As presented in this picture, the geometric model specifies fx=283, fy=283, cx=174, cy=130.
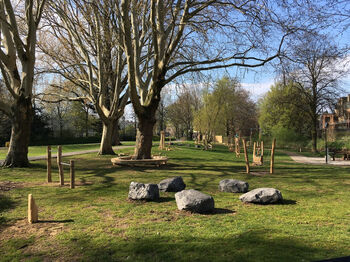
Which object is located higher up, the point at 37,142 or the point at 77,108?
the point at 77,108

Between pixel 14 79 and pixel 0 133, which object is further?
pixel 0 133

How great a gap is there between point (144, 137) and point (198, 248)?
413 inches

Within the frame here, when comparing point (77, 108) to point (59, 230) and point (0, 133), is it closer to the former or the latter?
point (0, 133)

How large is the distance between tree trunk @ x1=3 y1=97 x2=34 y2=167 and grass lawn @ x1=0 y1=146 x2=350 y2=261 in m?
4.82

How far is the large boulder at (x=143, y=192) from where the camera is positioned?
705cm

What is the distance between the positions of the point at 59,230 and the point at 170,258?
237 centimetres

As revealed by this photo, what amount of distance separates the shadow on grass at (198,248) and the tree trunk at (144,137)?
31.6 feet

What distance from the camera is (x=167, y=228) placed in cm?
500

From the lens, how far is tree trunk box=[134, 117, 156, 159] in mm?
14117

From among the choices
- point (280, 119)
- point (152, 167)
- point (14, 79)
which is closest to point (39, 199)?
point (152, 167)

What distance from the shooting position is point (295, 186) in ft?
30.2

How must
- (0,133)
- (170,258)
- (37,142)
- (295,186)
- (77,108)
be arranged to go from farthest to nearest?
(77,108) → (37,142) → (0,133) → (295,186) → (170,258)

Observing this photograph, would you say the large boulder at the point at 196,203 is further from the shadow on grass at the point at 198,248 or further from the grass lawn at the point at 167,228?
the shadow on grass at the point at 198,248

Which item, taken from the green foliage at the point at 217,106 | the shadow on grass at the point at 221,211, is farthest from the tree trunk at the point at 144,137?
the green foliage at the point at 217,106
